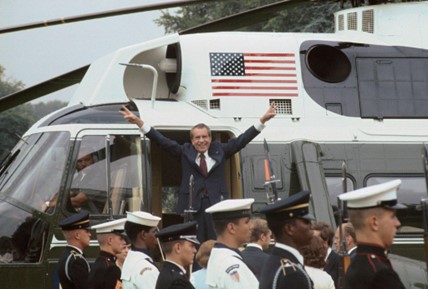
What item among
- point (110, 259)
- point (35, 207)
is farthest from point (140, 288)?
point (35, 207)

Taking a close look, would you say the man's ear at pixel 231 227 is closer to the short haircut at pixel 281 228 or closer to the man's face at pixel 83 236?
the short haircut at pixel 281 228

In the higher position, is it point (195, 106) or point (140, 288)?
point (195, 106)

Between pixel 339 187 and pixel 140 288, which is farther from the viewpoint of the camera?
pixel 339 187

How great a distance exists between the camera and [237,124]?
49.1ft

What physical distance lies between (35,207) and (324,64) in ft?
12.4

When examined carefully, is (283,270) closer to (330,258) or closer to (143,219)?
(143,219)

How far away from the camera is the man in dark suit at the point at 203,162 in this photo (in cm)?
1365

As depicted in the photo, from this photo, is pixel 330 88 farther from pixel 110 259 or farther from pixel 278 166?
pixel 110 259

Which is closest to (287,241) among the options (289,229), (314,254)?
(289,229)

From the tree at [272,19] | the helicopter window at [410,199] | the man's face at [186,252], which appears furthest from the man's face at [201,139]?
the tree at [272,19]

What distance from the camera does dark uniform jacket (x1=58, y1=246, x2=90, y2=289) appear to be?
469 inches

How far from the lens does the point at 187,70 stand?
15156 millimetres

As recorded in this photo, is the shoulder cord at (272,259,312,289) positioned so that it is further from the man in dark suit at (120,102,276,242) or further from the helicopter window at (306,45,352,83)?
the helicopter window at (306,45,352,83)

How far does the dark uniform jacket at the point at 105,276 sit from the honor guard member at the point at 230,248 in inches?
70.0
